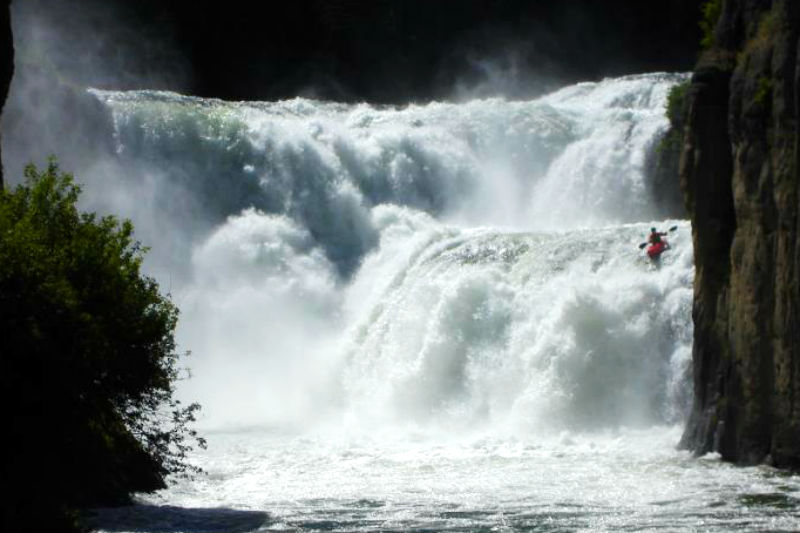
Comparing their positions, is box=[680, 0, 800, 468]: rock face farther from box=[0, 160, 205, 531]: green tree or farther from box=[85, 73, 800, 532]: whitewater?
box=[0, 160, 205, 531]: green tree

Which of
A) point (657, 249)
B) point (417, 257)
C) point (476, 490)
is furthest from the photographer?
point (417, 257)

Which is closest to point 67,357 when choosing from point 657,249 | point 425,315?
point 657,249

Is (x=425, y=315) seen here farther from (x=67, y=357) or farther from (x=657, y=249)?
(x=67, y=357)

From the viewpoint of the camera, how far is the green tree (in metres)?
18.2

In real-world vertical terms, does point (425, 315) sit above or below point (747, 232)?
above

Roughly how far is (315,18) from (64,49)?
35.5ft

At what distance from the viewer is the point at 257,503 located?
23.9m

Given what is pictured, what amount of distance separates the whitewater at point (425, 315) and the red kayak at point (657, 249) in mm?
231

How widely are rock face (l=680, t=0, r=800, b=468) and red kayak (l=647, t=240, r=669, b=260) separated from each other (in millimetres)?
4386

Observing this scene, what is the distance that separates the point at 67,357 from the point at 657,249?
1631cm

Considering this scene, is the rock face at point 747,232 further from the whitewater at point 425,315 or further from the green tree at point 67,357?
the green tree at point 67,357

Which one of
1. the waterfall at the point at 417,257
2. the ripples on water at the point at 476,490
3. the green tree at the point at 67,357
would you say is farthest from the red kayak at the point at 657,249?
the green tree at the point at 67,357

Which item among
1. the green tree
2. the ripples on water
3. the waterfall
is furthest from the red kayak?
the green tree

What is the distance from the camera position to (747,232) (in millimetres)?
25203
